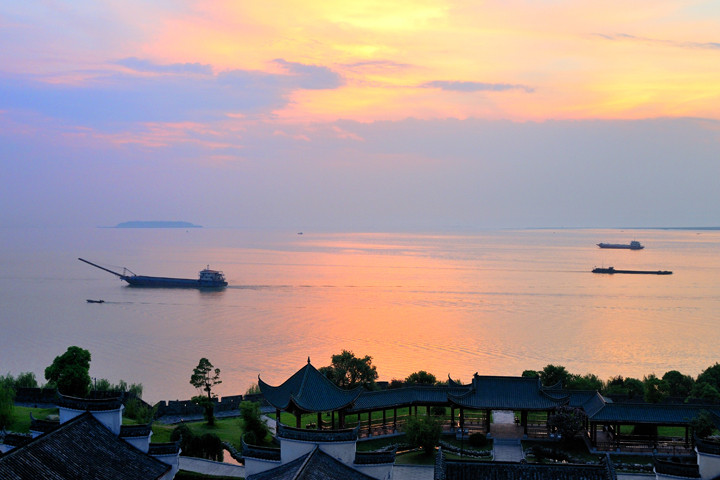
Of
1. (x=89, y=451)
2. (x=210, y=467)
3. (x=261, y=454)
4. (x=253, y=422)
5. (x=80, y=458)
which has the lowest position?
(x=210, y=467)

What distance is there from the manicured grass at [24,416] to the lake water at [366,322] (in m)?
9.43

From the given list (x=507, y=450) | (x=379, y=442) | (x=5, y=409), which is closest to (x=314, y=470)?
(x=379, y=442)

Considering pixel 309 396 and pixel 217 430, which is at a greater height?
pixel 309 396

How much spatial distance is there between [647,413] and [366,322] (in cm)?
3690

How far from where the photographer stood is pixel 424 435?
23.6 m

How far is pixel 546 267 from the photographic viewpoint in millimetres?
113125

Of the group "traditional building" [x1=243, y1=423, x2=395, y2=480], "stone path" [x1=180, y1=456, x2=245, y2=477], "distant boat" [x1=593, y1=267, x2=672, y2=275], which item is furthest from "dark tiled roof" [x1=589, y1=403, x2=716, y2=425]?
"distant boat" [x1=593, y1=267, x2=672, y2=275]

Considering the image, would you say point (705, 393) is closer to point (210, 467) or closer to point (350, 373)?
point (350, 373)

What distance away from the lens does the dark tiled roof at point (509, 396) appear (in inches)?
1000

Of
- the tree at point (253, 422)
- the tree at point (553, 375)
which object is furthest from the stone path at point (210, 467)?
the tree at point (553, 375)

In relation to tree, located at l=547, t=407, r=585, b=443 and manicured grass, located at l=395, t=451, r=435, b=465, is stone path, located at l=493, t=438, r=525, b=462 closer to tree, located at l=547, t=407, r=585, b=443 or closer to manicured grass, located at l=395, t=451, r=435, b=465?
tree, located at l=547, t=407, r=585, b=443

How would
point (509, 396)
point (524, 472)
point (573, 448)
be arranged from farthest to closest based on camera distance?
point (509, 396) < point (573, 448) < point (524, 472)

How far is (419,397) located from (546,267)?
90780 millimetres

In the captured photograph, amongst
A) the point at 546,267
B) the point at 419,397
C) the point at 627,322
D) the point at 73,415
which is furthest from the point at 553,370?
the point at 546,267
